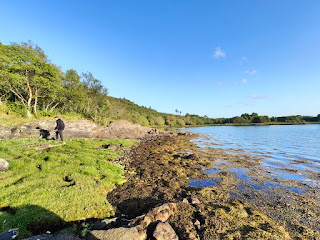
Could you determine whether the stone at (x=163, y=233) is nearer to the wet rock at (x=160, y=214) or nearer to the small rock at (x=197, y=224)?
the wet rock at (x=160, y=214)

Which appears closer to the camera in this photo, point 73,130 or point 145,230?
point 145,230

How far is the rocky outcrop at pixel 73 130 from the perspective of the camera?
20031mm

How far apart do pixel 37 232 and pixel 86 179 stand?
3651 mm

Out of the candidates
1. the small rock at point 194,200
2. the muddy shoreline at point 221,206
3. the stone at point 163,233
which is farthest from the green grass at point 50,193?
the small rock at point 194,200

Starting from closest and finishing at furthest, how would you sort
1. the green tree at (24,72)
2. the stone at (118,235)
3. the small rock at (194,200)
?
the stone at (118,235) < the small rock at (194,200) < the green tree at (24,72)

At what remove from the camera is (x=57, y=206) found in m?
5.39

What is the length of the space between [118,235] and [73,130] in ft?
98.0

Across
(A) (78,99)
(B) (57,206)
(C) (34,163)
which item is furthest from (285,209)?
(A) (78,99)

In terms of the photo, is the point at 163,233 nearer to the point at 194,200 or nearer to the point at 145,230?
the point at 145,230

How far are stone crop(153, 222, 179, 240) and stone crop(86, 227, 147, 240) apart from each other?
0.38 metres

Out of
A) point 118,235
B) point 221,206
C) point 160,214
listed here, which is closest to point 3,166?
point 118,235

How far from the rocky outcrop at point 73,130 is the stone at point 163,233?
24.2 m

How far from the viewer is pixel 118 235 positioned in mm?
3715

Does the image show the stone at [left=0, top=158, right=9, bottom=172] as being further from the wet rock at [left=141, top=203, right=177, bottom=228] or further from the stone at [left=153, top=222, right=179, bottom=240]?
the stone at [left=153, top=222, right=179, bottom=240]
